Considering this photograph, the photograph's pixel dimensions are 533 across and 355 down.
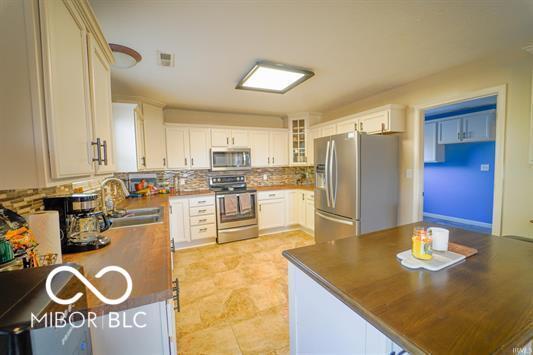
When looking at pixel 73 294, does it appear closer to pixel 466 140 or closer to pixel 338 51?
pixel 338 51

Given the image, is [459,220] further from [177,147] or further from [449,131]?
[177,147]

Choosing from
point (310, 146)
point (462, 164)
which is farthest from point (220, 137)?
point (462, 164)

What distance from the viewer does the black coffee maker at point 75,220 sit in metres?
1.25

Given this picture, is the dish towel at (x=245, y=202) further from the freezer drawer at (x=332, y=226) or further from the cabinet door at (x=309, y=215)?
the freezer drawer at (x=332, y=226)

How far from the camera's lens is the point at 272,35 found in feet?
5.50

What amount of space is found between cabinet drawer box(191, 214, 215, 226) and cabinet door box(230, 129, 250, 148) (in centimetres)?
134

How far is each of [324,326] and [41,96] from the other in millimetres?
1403

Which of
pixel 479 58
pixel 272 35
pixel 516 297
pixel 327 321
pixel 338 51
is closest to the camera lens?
pixel 516 297

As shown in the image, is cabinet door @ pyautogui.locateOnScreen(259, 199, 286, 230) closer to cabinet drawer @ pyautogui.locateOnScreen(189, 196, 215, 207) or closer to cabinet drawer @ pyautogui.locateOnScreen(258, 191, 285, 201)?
cabinet drawer @ pyautogui.locateOnScreen(258, 191, 285, 201)

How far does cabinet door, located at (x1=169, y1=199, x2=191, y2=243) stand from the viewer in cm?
331

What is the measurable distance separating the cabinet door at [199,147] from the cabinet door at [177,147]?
80mm

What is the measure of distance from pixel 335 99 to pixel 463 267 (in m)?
2.96

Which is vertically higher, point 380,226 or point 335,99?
point 335,99

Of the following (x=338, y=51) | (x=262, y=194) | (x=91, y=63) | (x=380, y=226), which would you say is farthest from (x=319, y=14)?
(x=262, y=194)
